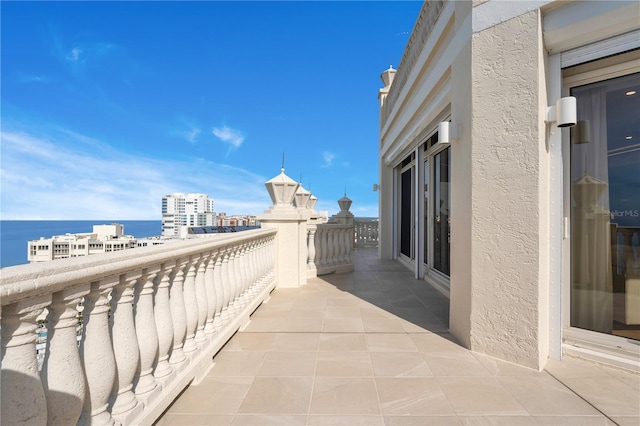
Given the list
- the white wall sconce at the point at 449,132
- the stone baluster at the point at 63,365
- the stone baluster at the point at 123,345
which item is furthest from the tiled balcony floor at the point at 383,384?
the white wall sconce at the point at 449,132

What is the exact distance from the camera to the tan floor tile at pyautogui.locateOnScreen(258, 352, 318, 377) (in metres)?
2.33

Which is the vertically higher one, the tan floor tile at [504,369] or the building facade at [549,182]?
the building facade at [549,182]

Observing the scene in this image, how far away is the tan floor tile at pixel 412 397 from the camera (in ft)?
6.19

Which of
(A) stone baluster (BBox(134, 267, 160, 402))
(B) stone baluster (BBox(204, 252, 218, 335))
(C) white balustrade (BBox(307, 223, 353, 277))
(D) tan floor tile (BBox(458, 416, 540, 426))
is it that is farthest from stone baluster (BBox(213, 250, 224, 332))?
(C) white balustrade (BBox(307, 223, 353, 277))

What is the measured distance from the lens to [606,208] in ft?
8.29

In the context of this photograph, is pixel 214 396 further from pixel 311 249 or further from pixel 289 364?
pixel 311 249

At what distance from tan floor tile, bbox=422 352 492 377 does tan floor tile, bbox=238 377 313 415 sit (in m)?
0.99

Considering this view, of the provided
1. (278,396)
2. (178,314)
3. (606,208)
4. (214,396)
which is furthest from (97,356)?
(606,208)

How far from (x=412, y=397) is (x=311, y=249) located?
13.0 ft

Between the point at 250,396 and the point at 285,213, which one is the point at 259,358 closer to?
the point at 250,396

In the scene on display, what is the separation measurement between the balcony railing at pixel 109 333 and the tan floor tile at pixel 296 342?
57 centimetres

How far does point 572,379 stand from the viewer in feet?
7.29

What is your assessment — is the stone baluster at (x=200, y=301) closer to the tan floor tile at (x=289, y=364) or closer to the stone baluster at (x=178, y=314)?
the stone baluster at (x=178, y=314)

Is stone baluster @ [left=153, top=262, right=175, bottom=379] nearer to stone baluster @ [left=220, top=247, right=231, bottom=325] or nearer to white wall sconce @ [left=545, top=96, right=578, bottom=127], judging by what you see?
stone baluster @ [left=220, top=247, right=231, bottom=325]
